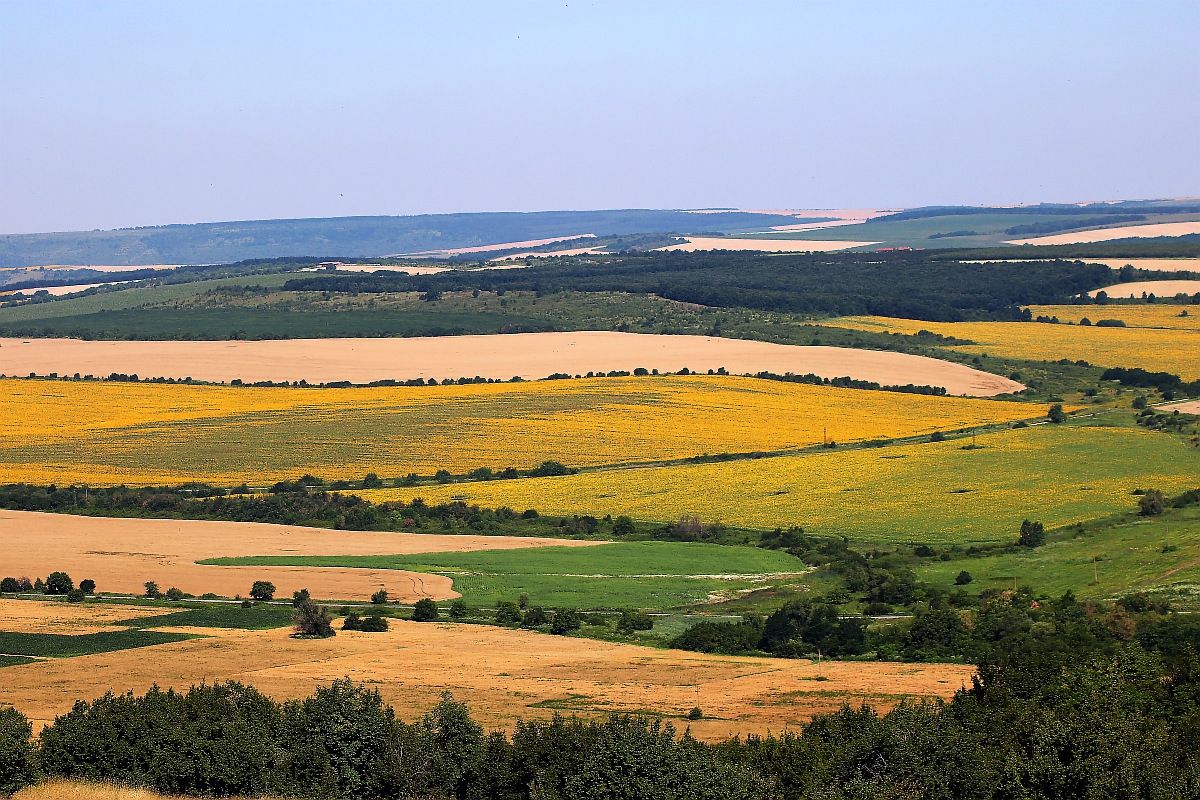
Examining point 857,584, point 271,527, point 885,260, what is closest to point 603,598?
point 857,584

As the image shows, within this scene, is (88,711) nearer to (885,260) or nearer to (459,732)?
(459,732)

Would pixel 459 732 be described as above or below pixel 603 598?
above

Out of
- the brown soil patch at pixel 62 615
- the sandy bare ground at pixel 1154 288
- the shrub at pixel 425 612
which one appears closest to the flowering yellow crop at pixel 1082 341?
the sandy bare ground at pixel 1154 288

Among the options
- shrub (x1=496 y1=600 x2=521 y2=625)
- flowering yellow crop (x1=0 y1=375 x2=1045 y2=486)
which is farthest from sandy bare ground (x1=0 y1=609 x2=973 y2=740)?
flowering yellow crop (x1=0 y1=375 x2=1045 y2=486)

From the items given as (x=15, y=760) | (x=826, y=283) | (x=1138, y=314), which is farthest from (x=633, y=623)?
(x=826, y=283)

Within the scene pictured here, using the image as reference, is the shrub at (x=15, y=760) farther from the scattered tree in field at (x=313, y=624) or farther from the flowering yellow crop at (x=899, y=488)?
the flowering yellow crop at (x=899, y=488)

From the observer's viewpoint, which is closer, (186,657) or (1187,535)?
(186,657)
